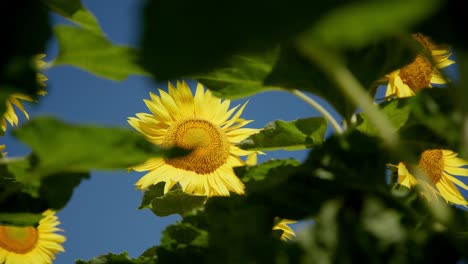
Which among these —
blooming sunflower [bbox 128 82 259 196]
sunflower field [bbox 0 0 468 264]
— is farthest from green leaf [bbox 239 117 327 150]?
blooming sunflower [bbox 128 82 259 196]

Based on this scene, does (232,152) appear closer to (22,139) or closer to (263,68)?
(263,68)

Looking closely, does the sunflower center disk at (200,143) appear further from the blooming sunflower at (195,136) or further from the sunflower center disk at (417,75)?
the sunflower center disk at (417,75)

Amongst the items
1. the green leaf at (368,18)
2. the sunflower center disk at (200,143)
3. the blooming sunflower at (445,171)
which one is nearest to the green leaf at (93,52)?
the green leaf at (368,18)

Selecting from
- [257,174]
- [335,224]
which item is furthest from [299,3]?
[257,174]

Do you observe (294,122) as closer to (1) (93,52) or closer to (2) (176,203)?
(1) (93,52)

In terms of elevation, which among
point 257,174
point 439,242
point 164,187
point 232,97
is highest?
point 164,187

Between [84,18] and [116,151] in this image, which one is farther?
[84,18]
